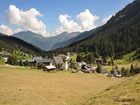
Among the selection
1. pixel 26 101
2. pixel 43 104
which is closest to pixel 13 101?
pixel 26 101

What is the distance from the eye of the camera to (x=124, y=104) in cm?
1944

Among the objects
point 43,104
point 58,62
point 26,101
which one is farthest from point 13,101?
point 58,62

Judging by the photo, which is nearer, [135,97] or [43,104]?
[135,97]

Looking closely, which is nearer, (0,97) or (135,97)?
(135,97)

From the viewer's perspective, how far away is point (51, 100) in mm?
30906

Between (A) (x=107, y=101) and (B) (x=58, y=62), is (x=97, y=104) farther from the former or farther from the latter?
(B) (x=58, y=62)

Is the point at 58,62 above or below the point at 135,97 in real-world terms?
above

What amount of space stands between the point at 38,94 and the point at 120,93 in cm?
1420

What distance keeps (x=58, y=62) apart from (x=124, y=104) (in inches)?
6093

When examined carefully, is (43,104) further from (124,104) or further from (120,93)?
(124,104)

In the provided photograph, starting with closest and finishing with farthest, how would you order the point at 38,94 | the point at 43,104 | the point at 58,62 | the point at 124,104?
the point at 124,104 < the point at 43,104 < the point at 38,94 < the point at 58,62

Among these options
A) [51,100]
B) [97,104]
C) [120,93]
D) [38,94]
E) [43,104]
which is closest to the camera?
[97,104]

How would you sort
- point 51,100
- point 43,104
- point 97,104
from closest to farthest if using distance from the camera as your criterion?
1. point 97,104
2. point 43,104
3. point 51,100

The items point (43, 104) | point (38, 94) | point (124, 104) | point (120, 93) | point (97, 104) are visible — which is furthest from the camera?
point (38, 94)
